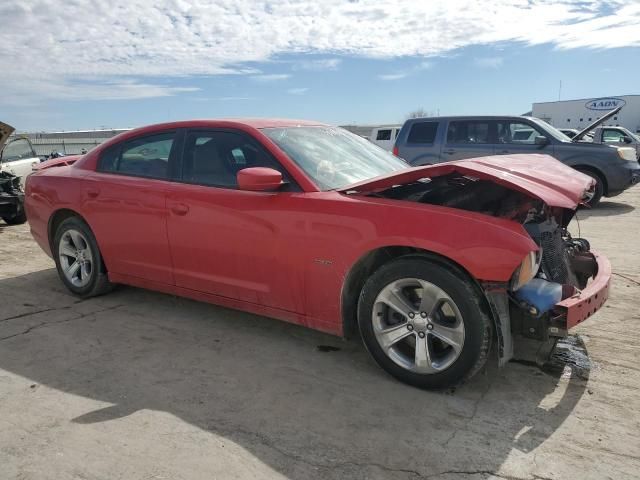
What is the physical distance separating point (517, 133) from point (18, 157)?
10.2 metres

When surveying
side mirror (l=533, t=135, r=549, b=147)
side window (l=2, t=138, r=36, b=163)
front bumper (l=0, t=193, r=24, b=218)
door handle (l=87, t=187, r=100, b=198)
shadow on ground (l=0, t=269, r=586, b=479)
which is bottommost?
shadow on ground (l=0, t=269, r=586, b=479)

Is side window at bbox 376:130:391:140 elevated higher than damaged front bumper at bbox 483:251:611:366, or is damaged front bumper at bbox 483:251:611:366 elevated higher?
side window at bbox 376:130:391:140

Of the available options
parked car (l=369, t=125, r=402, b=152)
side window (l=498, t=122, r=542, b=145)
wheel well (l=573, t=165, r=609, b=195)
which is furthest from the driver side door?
parked car (l=369, t=125, r=402, b=152)

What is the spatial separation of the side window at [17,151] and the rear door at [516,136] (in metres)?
9.81

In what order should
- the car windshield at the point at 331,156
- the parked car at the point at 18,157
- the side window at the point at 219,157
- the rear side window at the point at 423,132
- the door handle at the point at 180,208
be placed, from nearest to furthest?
1. the car windshield at the point at 331,156
2. the side window at the point at 219,157
3. the door handle at the point at 180,208
4. the parked car at the point at 18,157
5. the rear side window at the point at 423,132

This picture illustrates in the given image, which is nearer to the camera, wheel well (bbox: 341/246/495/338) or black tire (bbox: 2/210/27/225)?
wheel well (bbox: 341/246/495/338)

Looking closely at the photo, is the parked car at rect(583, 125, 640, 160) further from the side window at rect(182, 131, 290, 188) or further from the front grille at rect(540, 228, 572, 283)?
the side window at rect(182, 131, 290, 188)

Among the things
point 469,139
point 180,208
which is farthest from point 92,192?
point 469,139

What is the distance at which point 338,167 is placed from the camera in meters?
3.97

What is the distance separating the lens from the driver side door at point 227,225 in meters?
3.66

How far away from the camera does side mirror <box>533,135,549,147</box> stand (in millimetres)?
10656

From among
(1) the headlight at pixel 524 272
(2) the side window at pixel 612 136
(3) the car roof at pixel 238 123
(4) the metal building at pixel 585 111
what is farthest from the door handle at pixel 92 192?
(4) the metal building at pixel 585 111

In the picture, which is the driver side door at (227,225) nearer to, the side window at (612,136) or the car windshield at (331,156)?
the car windshield at (331,156)

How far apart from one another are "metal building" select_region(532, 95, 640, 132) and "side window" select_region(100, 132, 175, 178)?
4754 centimetres
